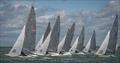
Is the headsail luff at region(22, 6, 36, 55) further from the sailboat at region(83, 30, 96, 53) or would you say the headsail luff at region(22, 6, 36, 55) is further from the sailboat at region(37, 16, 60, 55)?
the sailboat at region(83, 30, 96, 53)

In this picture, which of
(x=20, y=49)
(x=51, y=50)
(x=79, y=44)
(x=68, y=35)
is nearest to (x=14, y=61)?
(x=20, y=49)

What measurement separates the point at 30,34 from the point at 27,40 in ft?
4.21

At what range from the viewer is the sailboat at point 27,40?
176ft

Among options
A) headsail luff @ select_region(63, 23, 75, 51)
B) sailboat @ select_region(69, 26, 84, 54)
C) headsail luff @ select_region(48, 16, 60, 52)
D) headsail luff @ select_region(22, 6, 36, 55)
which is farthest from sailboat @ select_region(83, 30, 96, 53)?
headsail luff @ select_region(22, 6, 36, 55)

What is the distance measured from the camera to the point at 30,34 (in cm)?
5484

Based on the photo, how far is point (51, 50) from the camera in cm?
6216

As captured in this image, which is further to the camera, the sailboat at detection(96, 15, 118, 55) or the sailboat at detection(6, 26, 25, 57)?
the sailboat at detection(96, 15, 118, 55)

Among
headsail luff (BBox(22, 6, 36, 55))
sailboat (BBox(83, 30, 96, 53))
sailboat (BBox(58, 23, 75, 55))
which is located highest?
headsail luff (BBox(22, 6, 36, 55))

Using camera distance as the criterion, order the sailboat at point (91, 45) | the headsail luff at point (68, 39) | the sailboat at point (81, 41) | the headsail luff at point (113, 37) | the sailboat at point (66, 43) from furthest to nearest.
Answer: the sailboat at point (91, 45)
the sailboat at point (81, 41)
the headsail luff at point (68, 39)
the sailboat at point (66, 43)
the headsail luff at point (113, 37)

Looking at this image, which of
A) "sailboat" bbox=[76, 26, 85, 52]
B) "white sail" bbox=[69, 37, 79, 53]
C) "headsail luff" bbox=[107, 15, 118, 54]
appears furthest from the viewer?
"sailboat" bbox=[76, 26, 85, 52]

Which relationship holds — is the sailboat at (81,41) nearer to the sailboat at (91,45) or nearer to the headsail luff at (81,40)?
the headsail luff at (81,40)

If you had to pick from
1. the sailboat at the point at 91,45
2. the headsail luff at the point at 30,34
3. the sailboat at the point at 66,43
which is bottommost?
the sailboat at the point at 91,45

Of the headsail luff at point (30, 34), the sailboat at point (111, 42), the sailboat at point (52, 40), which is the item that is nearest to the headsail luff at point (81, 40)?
the sailboat at point (111, 42)

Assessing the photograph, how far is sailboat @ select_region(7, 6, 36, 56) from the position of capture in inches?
2106
